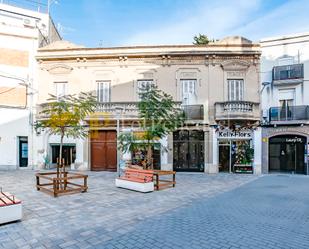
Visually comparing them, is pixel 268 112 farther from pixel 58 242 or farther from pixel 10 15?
pixel 10 15

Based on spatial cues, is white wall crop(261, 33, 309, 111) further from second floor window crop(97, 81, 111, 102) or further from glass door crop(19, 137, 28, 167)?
glass door crop(19, 137, 28, 167)

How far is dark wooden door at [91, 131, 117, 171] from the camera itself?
1636 cm

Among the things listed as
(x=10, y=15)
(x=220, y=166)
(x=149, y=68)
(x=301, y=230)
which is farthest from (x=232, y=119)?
(x=10, y=15)

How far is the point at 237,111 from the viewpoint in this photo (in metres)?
15.0

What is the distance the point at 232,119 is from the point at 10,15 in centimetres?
1961

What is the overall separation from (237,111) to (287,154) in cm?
469

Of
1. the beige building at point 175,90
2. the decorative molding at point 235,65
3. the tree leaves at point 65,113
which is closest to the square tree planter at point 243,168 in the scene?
the beige building at point 175,90

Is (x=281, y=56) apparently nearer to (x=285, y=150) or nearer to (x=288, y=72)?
(x=288, y=72)

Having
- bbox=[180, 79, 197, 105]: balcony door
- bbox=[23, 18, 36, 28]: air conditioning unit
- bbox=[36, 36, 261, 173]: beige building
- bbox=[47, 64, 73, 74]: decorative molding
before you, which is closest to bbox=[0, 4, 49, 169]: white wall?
bbox=[36, 36, 261, 173]: beige building

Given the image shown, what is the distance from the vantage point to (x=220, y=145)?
51.9 ft

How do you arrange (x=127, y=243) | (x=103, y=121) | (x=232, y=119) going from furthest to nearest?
(x=103, y=121) < (x=232, y=119) < (x=127, y=243)

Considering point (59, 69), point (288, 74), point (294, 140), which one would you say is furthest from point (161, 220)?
point (59, 69)

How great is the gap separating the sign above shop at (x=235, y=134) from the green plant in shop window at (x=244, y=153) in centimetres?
40

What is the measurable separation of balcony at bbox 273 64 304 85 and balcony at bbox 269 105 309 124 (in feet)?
5.45
